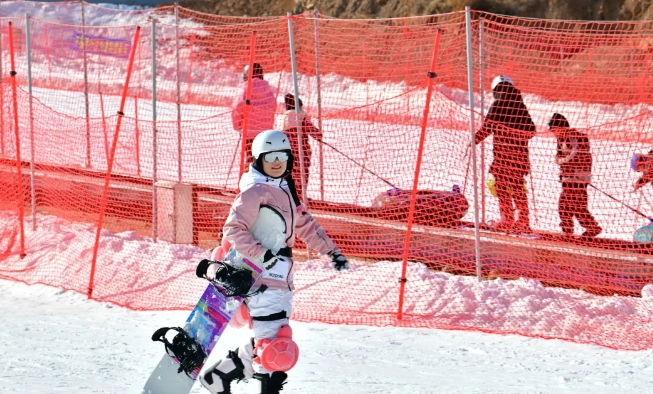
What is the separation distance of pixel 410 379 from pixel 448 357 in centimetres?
67

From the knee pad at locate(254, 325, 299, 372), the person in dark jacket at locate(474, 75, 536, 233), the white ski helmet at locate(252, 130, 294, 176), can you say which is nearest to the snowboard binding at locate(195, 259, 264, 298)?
the knee pad at locate(254, 325, 299, 372)

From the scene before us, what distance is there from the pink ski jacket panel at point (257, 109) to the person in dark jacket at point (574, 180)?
112 inches

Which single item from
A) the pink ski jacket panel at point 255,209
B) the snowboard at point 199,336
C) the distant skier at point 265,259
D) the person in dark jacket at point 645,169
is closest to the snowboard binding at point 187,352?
the snowboard at point 199,336

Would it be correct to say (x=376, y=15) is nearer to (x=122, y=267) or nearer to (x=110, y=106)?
(x=110, y=106)

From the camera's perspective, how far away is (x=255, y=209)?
641 centimetres

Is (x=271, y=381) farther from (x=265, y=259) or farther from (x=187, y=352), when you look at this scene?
(x=265, y=259)

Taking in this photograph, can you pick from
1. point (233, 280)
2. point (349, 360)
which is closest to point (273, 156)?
point (233, 280)

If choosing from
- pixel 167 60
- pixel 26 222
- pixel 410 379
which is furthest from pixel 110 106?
pixel 410 379

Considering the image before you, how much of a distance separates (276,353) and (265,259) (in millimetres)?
530

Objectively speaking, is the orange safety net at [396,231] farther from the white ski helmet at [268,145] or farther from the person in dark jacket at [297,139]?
the white ski helmet at [268,145]

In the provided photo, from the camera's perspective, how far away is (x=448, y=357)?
26.3ft

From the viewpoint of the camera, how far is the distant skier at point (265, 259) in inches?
251

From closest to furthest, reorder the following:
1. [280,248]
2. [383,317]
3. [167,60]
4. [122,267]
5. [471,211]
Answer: [280,248] → [383,317] → [122,267] → [471,211] → [167,60]

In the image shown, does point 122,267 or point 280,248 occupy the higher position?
point 280,248
